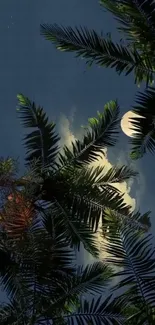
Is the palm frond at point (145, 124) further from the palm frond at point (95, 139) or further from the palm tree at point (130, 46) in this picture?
the palm frond at point (95, 139)

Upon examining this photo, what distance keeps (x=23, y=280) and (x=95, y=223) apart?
2.68 m

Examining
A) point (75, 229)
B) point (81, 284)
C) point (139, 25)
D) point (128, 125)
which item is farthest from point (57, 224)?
point (139, 25)

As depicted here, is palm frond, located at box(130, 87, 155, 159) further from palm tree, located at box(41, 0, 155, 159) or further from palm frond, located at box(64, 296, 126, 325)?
palm frond, located at box(64, 296, 126, 325)

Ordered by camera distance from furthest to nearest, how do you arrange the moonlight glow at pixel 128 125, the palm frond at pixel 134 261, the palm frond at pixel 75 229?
the palm frond at pixel 75 229
the moonlight glow at pixel 128 125
the palm frond at pixel 134 261

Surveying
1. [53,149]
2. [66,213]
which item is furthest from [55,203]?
[53,149]

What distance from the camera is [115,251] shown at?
7.93 meters

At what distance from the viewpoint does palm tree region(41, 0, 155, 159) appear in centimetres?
889

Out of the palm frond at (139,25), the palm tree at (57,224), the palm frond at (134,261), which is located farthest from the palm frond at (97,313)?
the palm frond at (139,25)

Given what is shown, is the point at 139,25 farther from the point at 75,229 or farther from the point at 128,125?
the point at 75,229

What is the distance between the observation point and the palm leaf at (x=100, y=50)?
9555 mm

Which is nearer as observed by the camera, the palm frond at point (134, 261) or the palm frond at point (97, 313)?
the palm frond at point (134, 261)

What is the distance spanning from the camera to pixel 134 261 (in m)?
7.96

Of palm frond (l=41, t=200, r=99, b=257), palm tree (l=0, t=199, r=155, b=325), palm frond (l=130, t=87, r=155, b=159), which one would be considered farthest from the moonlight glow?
palm frond (l=41, t=200, r=99, b=257)

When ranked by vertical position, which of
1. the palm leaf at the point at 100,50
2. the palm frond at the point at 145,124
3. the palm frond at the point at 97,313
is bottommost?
the palm frond at the point at 97,313
